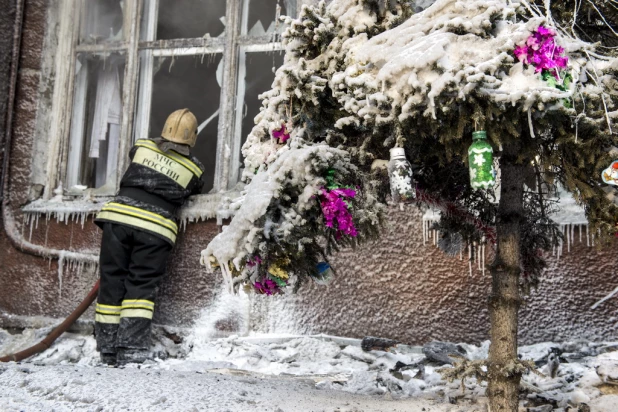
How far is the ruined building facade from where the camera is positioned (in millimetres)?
4113

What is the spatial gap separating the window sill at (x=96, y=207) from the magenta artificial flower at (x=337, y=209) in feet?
7.58

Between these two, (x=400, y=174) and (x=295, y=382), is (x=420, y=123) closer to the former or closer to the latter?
(x=400, y=174)

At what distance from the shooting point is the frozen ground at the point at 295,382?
97.7 inches

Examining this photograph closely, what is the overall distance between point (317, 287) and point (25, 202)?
8.56ft

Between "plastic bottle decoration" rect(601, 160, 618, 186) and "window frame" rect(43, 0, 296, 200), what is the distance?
130 inches

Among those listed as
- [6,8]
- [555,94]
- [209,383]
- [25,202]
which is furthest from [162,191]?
[555,94]

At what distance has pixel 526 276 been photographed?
294 cm

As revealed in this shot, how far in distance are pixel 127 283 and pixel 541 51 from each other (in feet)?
10.8

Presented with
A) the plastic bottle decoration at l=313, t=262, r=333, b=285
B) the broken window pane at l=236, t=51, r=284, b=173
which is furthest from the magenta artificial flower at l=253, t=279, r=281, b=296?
the broken window pane at l=236, t=51, r=284, b=173

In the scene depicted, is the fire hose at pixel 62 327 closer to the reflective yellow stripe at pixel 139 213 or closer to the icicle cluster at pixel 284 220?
the reflective yellow stripe at pixel 139 213

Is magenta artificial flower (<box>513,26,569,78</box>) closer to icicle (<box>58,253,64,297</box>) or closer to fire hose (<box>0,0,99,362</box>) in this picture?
fire hose (<box>0,0,99,362</box>)

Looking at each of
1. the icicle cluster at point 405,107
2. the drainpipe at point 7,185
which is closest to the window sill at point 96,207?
the drainpipe at point 7,185

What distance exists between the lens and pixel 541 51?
184 cm

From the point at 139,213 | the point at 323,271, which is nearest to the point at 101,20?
the point at 139,213
